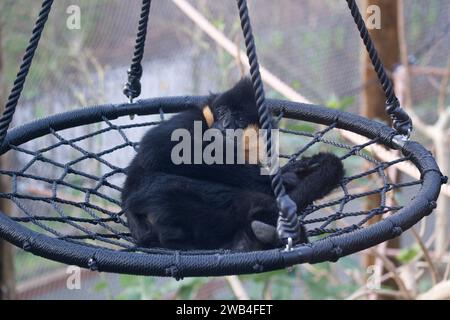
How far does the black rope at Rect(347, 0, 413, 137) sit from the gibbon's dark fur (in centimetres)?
19

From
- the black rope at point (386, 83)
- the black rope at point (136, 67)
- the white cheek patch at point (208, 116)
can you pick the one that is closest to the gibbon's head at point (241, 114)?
the white cheek patch at point (208, 116)

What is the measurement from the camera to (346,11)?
12.6ft

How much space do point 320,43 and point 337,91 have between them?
0.30m

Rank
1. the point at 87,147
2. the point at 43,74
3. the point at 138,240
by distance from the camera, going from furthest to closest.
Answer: the point at 43,74 → the point at 87,147 → the point at 138,240

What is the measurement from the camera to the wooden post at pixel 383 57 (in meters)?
2.75

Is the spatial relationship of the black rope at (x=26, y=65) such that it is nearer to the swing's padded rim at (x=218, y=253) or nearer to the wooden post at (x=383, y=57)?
the swing's padded rim at (x=218, y=253)

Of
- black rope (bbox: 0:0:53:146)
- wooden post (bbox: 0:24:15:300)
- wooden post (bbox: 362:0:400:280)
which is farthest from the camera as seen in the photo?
wooden post (bbox: 362:0:400:280)

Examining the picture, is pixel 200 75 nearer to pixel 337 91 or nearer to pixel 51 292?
pixel 337 91

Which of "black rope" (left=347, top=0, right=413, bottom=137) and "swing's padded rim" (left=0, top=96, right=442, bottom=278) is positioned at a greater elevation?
"black rope" (left=347, top=0, right=413, bottom=137)

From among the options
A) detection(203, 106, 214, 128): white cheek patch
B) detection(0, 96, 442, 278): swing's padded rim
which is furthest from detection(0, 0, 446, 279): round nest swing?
detection(203, 106, 214, 128): white cheek patch

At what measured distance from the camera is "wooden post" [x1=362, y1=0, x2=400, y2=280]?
2.75 metres

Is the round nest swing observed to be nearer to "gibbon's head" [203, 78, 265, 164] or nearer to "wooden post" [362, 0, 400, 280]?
"gibbon's head" [203, 78, 265, 164]

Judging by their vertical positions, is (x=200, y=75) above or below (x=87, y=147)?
above

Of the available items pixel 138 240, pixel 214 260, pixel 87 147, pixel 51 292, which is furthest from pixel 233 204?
pixel 51 292
